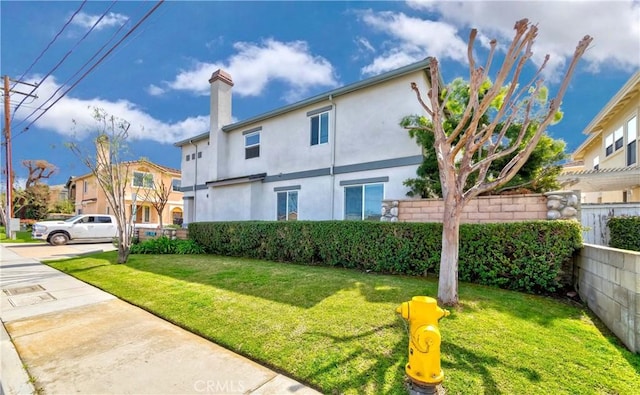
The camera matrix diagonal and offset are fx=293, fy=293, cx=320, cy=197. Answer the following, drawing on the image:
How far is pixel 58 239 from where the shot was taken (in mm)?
17141

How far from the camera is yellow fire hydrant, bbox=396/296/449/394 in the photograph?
2.60m

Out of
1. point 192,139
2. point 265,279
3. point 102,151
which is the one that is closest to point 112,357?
point 265,279

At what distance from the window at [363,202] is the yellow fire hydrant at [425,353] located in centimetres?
766

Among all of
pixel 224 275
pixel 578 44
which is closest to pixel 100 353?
pixel 224 275

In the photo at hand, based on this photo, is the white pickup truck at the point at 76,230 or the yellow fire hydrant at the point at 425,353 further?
the white pickup truck at the point at 76,230

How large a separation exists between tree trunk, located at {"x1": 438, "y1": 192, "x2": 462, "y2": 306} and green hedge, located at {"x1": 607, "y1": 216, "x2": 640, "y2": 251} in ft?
18.4

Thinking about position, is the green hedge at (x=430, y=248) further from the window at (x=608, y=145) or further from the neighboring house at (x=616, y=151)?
the window at (x=608, y=145)

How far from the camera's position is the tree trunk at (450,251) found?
15.5 feet

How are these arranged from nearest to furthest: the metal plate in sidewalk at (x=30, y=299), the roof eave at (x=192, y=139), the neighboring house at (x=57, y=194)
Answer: the metal plate in sidewalk at (x=30, y=299)
the roof eave at (x=192, y=139)
the neighboring house at (x=57, y=194)

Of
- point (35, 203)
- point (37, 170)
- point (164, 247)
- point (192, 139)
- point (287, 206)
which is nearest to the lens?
point (164, 247)

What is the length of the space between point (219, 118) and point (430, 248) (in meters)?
13.5

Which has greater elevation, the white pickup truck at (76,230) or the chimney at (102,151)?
the chimney at (102,151)

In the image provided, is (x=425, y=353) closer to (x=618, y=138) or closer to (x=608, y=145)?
(x=618, y=138)

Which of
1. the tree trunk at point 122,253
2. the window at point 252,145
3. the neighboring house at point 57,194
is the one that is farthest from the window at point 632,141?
the neighboring house at point 57,194
